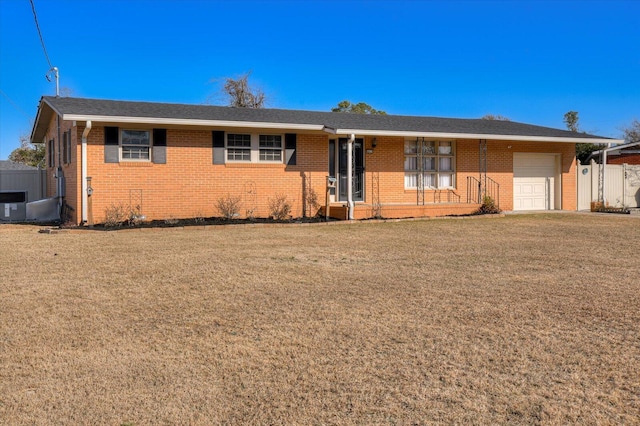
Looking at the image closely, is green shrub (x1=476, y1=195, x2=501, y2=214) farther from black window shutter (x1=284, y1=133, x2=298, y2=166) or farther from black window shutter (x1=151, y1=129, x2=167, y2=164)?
black window shutter (x1=151, y1=129, x2=167, y2=164)

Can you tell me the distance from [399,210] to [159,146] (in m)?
7.05

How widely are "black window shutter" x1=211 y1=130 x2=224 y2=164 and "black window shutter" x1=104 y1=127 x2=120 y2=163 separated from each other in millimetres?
2518

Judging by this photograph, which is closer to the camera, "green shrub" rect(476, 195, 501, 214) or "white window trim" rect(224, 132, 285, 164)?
"white window trim" rect(224, 132, 285, 164)

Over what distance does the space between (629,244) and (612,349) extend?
23.5 ft

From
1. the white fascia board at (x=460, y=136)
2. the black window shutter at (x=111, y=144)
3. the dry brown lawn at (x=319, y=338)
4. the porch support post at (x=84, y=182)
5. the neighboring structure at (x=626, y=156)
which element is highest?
the neighboring structure at (x=626, y=156)

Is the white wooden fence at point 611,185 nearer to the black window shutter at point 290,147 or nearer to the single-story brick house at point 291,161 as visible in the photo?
the single-story brick house at point 291,161

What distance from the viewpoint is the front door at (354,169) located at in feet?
55.3

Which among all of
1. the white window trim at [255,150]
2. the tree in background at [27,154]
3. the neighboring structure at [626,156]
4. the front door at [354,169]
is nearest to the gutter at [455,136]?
the front door at [354,169]

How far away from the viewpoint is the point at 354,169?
55.2ft

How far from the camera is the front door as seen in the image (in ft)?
55.3

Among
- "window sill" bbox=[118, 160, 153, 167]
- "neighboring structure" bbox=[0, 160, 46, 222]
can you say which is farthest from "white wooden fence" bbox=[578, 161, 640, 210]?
"neighboring structure" bbox=[0, 160, 46, 222]

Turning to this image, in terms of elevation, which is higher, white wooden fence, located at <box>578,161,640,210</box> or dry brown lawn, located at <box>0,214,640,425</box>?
white wooden fence, located at <box>578,161,640,210</box>

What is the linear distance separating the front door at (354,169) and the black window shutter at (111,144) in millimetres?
6532

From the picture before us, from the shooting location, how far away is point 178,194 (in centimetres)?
1478
